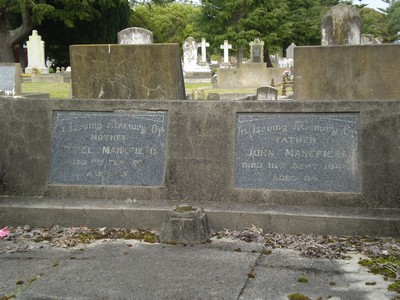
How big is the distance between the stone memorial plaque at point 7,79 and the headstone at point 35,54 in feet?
66.9

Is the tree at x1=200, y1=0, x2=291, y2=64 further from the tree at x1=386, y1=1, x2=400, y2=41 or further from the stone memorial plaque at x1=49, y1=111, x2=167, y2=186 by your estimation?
the stone memorial plaque at x1=49, y1=111, x2=167, y2=186

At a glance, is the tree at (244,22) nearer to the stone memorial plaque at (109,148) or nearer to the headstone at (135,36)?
the headstone at (135,36)

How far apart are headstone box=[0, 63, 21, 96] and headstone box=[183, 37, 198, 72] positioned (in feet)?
75.7

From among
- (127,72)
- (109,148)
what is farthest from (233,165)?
(127,72)

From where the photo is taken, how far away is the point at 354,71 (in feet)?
24.7

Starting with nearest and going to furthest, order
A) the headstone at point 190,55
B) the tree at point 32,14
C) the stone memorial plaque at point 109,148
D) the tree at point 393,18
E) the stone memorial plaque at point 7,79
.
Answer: the stone memorial plaque at point 109,148 → the stone memorial plaque at point 7,79 → the tree at point 32,14 → the headstone at point 190,55 → the tree at point 393,18

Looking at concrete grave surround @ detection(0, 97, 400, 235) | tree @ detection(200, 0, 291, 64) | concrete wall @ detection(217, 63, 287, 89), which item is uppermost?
tree @ detection(200, 0, 291, 64)

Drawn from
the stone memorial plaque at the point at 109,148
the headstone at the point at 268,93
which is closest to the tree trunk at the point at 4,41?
the headstone at the point at 268,93

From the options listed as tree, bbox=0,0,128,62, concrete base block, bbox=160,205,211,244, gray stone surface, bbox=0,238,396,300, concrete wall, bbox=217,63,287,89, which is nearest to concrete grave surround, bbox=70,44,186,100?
concrete base block, bbox=160,205,211,244

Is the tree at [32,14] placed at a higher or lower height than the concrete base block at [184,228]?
higher

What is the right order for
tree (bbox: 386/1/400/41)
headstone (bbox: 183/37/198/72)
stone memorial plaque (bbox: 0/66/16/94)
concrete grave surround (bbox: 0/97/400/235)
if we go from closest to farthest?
1. concrete grave surround (bbox: 0/97/400/235)
2. stone memorial plaque (bbox: 0/66/16/94)
3. headstone (bbox: 183/37/198/72)
4. tree (bbox: 386/1/400/41)

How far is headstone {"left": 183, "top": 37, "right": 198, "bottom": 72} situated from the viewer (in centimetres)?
3589

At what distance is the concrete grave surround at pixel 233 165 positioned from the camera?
182 inches

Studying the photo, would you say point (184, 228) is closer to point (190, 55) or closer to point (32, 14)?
point (32, 14)
